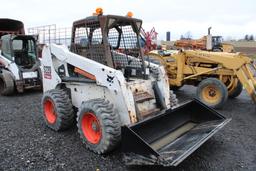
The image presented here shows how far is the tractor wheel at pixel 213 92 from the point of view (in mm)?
6746

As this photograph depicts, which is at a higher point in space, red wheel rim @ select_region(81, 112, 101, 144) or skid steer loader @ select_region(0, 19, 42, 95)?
skid steer loader @ select_region(0, 19, 42, 95)

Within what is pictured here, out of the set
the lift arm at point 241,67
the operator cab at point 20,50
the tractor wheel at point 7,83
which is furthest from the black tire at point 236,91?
the tractor wheel at point 7,83

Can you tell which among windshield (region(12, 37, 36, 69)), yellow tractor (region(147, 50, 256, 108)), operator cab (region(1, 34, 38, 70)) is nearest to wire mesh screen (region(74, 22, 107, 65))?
yellow tractor (region(147, 50, 256, 108))

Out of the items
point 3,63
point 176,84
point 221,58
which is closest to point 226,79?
point 221,58

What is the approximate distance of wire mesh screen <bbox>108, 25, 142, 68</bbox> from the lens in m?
4.92

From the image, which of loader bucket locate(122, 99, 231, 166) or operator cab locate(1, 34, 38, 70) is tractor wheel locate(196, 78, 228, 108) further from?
operator cab locate(1, 34, 38, 70)

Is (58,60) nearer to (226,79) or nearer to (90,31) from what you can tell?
(90,31)

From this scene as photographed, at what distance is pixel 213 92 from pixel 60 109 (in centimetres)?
388

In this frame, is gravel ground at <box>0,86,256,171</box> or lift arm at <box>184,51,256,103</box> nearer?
gravel ground at <box>0,86,256,171</box>

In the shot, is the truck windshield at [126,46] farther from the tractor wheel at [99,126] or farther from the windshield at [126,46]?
the tractor wheel at [99,126]

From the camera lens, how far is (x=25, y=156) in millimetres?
4113

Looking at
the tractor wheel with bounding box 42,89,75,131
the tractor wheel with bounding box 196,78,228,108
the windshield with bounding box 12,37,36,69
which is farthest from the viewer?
the windshield with bounding box 12,37,36,69

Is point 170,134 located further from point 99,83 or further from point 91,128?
point 99,83

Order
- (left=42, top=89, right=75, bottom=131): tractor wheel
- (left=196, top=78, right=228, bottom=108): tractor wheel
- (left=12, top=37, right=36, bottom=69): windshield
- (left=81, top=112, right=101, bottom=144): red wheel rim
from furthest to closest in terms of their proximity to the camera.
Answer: (left=12, top=37, right=36, bottom=69): windshield < (left=196, top=78, right=228, bottom=108): tractor wheel < (left=42, top=89, right=75, bottom=131): tractor wheel < (left=81, top=112, right=101, bottom=144): red wheel rim
